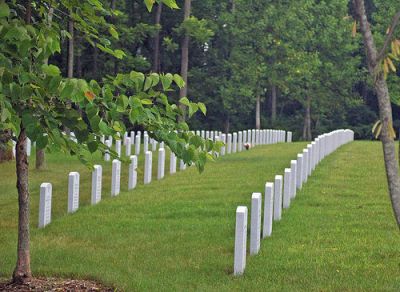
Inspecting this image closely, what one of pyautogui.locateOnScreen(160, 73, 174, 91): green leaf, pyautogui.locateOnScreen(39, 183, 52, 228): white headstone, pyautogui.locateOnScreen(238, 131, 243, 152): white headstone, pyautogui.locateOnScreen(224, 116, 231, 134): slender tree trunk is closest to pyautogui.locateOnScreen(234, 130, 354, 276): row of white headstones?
pyautogui.locateOnScreen(160, 73, 174, 91): green leaf

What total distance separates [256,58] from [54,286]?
45281mm

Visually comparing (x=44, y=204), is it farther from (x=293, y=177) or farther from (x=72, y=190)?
(x=293, y=177)

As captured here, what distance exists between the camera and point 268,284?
28.3ft

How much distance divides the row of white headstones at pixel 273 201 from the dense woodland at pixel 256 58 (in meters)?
23.4

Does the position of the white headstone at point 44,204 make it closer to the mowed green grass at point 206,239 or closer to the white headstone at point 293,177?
the mowed green grass at point 206,239

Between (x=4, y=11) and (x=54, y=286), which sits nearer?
(x=4, y=11)

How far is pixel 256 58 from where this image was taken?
172ft

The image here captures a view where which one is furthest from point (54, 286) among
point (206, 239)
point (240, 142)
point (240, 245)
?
point (240, 142)

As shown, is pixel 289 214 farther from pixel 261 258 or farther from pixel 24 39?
pixel 24 39

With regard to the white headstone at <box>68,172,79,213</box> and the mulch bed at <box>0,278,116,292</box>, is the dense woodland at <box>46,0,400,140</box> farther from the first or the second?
the mulch bed at <box>0,278,116,292</box>

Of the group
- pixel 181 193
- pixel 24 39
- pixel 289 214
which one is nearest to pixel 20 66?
pixel 24 39

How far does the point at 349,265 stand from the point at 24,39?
5.63m

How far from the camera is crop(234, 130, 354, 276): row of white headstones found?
9.18m

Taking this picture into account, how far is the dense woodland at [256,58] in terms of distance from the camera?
5003 cm
